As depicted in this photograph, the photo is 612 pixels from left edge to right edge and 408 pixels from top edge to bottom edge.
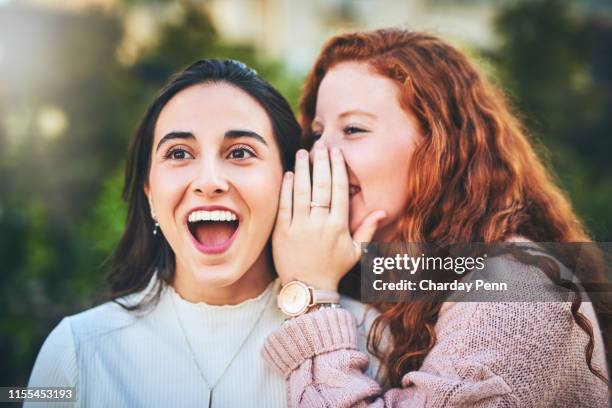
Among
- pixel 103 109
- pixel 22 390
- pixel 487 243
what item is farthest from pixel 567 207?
pixel 103 109

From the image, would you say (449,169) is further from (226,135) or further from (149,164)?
(149,164)

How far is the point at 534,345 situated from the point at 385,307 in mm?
721

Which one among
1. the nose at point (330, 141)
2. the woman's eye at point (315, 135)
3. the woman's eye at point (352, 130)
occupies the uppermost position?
the woman's eye at point (315, 135)

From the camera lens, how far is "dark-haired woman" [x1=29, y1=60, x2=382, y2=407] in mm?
2527

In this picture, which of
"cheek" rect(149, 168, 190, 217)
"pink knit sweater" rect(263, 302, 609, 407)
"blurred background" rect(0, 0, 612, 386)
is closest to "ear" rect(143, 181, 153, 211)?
"cheek" rect(149, 168, 190, 217)

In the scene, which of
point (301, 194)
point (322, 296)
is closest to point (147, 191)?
point (301, 194)

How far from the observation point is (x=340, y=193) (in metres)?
2.77

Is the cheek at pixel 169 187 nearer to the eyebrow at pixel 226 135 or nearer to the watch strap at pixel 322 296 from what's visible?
the eyebrow at pixel 226 135

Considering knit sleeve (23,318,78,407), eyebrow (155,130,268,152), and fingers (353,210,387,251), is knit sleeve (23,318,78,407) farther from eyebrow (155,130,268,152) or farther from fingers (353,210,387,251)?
fingers (353,210,387,251)

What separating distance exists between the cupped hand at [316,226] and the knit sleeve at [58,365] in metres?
0.92

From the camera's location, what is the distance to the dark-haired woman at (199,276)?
253cm

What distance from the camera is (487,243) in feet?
8.98

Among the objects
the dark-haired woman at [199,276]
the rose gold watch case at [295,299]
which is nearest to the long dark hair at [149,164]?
the dark-haired woman at [199,276]

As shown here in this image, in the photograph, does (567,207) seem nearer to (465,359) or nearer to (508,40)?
(465,359)
